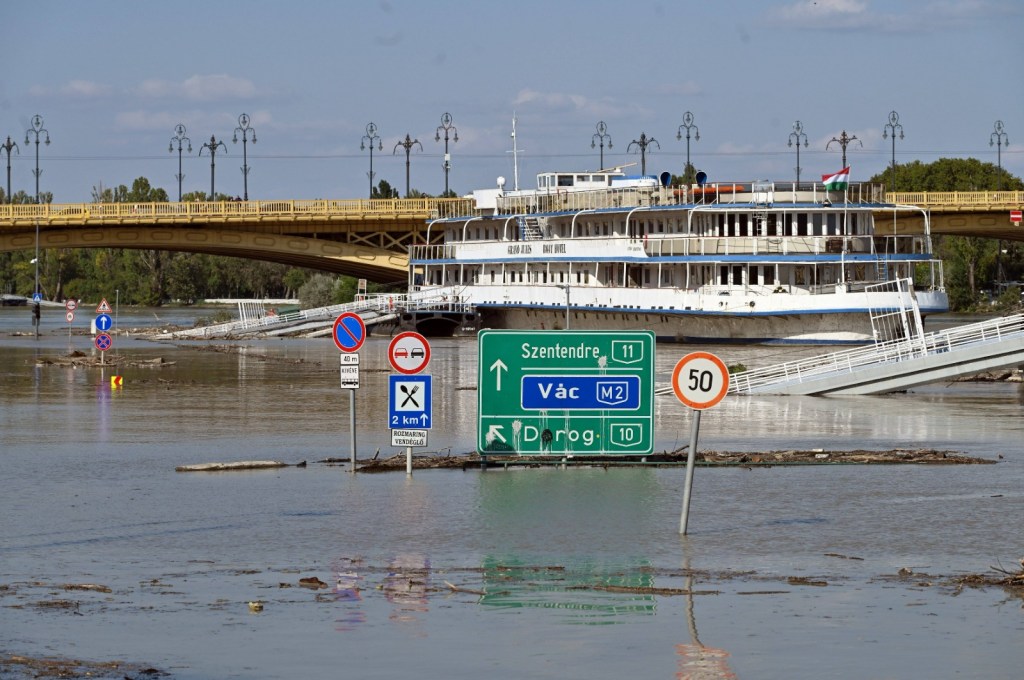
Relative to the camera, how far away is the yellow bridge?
88062mm

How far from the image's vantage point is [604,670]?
10.2m

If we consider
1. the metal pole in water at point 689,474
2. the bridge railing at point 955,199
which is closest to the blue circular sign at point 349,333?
the metal pole in water at point 689,474

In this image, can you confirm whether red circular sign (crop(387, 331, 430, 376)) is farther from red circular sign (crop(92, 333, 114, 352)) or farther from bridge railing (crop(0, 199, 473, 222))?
bridge railing (crop(0, 199, 473, 222))

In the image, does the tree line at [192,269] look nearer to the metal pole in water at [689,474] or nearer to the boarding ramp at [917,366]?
the boarding ramp at [917,366]

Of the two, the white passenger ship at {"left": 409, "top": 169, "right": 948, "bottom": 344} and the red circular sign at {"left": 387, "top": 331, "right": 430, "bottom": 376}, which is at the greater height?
the white passenger ship at {"left": 409, "top": 169, "right": 948, "bottom": 344}

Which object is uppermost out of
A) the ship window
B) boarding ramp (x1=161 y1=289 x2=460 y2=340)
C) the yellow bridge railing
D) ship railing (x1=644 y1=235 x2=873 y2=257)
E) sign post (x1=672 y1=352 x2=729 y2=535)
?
the yellow bridge railing

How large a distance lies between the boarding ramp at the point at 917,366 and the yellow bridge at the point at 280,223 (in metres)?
50.5

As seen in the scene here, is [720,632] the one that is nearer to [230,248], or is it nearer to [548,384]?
[548,384]

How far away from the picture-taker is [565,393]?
20344 mm

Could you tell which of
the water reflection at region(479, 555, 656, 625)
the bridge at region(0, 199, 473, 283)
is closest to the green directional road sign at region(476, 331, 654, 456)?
the water reflection at region(479, 555, 656, 625)

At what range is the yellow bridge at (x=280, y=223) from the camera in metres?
88.1

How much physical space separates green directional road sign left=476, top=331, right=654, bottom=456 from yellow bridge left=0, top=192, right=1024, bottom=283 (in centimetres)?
6850

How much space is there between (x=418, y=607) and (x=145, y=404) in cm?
2269

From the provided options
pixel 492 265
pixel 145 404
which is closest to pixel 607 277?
pixel 492 265
